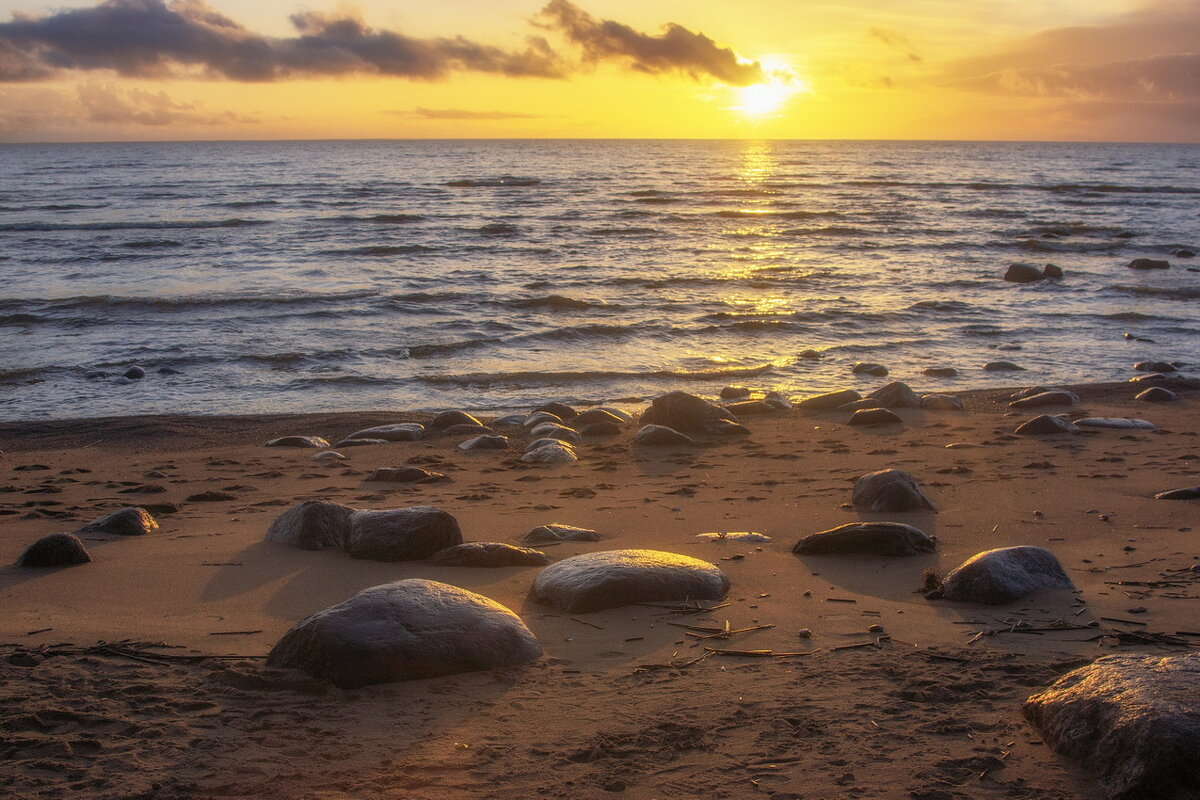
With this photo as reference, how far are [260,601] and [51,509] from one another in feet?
9.29

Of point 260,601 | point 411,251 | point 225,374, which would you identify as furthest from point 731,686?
point 411,251

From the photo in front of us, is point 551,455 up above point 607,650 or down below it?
below

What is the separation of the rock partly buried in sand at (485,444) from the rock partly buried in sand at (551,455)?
454mm

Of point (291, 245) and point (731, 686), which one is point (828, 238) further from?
point (731, 686)

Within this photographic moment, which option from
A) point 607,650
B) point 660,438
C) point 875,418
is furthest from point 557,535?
point 875,418

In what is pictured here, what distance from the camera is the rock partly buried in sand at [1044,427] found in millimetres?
8180

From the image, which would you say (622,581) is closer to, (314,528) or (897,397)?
(314,528)

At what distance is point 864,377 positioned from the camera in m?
11.4

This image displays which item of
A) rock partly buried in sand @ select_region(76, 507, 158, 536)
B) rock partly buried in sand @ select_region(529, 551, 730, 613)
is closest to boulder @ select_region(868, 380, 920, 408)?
rock partly buried in sand @ select_region(529, 551, 730, 613)

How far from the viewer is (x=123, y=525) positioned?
5.55 m

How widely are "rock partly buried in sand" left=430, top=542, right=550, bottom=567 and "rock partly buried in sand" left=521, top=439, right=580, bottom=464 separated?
2765mm

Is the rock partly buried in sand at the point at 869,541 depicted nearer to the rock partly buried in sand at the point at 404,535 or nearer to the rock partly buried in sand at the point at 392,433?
the rock partly buried in sand at the point at 404,535

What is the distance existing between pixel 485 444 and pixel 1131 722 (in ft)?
20.0

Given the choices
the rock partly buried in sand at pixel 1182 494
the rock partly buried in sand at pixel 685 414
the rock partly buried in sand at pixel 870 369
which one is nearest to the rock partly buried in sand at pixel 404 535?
the rock partly buried in sand at pixel 685 414
